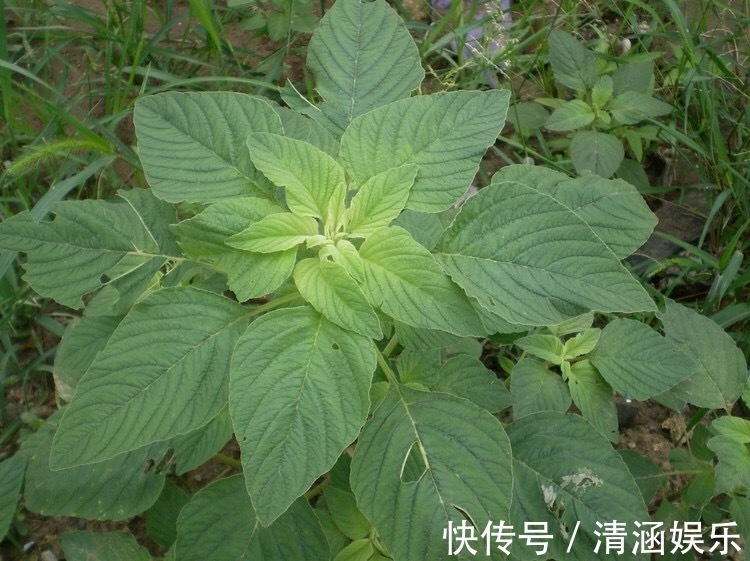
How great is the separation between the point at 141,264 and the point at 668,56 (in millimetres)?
2464

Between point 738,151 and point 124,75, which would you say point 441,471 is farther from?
point 124,75

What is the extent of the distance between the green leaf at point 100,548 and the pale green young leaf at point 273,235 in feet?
3.28

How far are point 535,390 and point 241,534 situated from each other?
0.82 m

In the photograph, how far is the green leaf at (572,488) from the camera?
147cm

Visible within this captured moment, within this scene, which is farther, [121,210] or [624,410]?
[624,410]

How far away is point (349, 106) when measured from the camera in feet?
5.10

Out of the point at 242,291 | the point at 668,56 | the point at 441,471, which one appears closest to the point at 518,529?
the point at 441,471

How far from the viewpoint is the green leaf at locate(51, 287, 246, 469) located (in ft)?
4.01

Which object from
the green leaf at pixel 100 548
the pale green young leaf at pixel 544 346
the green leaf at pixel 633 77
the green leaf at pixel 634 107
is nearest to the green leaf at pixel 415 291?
the pale green young leaf at pixel 544 346

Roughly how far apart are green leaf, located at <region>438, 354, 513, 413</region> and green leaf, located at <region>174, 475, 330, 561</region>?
439 mm

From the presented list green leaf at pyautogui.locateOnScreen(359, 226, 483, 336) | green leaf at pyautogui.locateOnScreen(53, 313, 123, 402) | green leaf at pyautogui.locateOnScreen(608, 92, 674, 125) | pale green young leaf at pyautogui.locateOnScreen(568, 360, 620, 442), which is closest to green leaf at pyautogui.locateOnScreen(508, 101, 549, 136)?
green leaf at pyautogui.locateOnScreen(608, 92, 674, 125)

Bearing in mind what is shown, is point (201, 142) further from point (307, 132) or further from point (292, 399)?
point (292, 399)

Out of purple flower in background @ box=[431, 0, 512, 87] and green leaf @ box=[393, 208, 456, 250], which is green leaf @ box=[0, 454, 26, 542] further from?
purple flower in background @ box=[431, 0, 512, 87]

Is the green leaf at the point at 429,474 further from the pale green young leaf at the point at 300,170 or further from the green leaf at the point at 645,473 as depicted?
the green leaf at the point at 645,473
